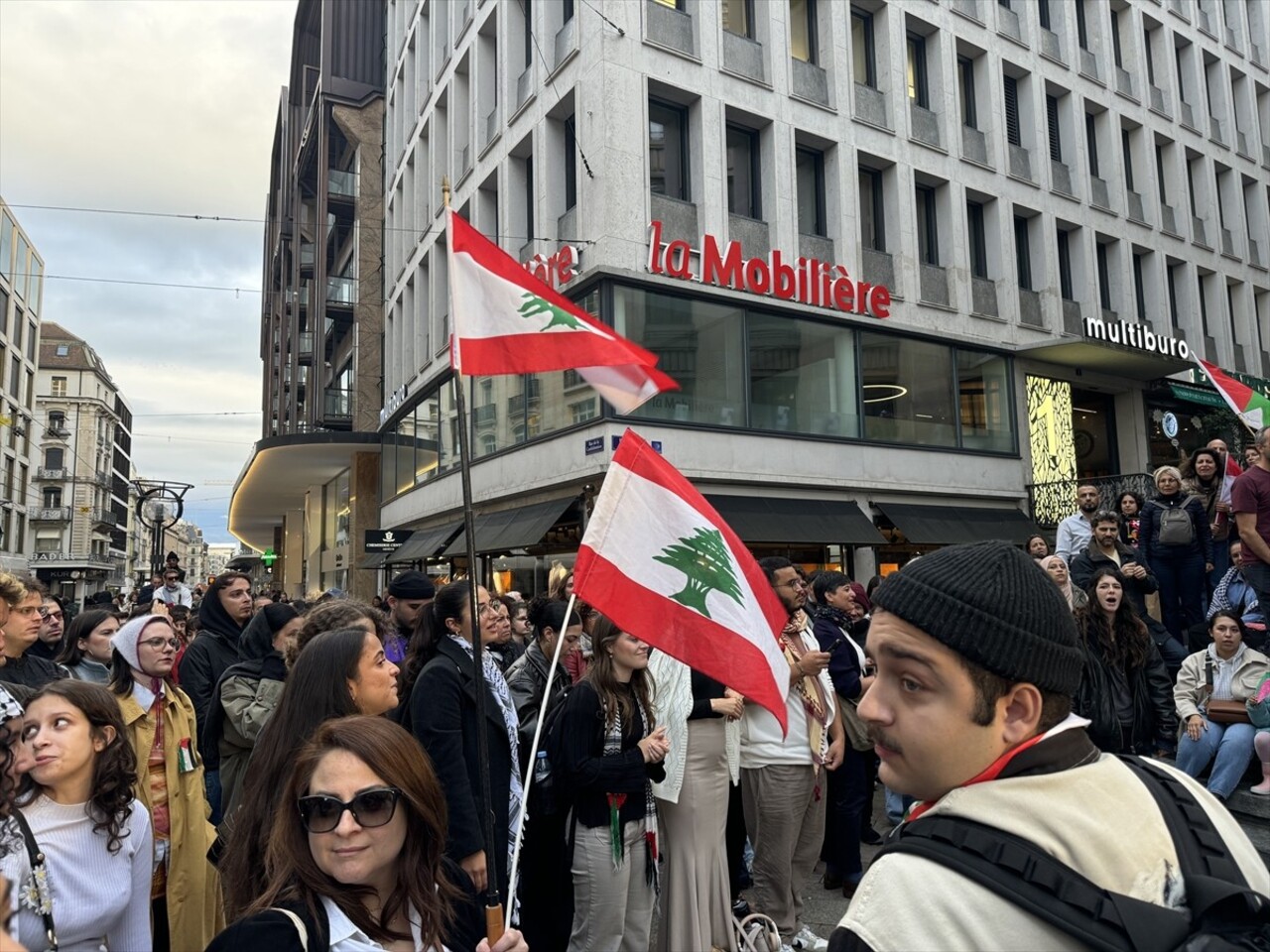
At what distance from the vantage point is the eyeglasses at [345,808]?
2.06m

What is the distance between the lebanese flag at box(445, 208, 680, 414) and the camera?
3646 millimetres

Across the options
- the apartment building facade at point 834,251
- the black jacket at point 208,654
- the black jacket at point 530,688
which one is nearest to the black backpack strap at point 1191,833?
the black jacket at point 530,688

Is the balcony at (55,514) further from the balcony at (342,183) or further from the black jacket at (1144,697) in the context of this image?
the black jacket at (1144,697)

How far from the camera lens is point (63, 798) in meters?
3.06

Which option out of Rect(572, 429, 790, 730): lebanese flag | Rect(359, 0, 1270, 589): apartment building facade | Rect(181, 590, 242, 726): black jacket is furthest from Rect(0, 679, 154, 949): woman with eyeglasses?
Rect(359, 0, 1270, 589): apartment building facade

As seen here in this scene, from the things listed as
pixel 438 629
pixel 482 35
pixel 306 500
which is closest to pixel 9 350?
pixel 306 500

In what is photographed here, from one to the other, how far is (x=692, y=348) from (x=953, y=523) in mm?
7149

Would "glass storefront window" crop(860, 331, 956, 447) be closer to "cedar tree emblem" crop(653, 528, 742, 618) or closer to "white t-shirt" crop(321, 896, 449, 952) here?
"cedar tree emblem" crop(653, 528, 742, 618)

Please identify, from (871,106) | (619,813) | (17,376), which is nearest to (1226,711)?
(619,813)

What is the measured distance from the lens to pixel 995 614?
1351mm

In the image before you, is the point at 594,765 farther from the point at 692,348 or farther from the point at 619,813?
the point at 692,348

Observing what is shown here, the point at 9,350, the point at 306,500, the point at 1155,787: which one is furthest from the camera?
the point at 9,350

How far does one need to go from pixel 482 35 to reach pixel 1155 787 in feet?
75.2

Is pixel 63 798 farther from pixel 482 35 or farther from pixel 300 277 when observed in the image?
pixel 300 277
